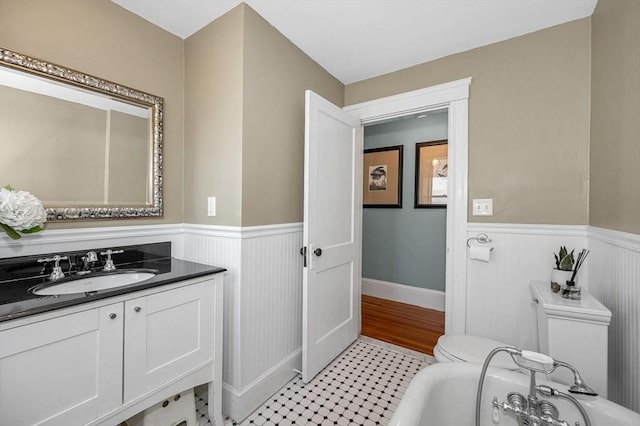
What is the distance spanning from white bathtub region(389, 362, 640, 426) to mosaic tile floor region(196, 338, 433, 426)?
601 mm

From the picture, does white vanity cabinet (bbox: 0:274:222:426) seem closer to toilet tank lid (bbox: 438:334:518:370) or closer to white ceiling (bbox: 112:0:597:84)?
toilet tank lid (bbox: 438:334:518:370)

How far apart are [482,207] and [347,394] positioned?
161 centimetres

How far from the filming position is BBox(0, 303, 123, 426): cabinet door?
0.89m

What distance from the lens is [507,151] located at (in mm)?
1933

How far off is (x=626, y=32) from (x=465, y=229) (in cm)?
128

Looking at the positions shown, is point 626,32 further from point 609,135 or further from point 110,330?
point 110,330

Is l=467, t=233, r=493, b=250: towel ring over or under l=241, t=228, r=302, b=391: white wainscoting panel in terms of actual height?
over

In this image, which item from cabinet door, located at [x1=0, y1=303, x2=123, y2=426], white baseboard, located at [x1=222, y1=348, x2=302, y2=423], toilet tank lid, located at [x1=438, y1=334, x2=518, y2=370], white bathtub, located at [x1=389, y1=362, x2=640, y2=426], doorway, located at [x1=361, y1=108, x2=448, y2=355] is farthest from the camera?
doorway, located at [x1=361, y1=108, x2=448, y2=355]

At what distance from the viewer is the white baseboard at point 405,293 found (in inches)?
130

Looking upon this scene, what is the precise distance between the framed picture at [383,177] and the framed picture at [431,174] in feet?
0.78

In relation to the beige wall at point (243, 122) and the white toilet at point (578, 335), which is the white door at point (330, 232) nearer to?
the beige wall at point (243, 122)

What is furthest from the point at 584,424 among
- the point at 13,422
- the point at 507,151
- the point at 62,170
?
the point at 62,170

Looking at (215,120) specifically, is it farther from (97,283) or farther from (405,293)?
(405,293)

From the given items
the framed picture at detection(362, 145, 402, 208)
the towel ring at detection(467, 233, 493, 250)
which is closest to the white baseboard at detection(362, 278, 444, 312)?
the framed picture at detection(362, 145, 402, 208)
